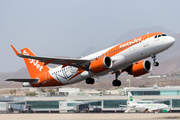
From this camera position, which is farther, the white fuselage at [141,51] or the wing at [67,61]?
the wing at [67,61]

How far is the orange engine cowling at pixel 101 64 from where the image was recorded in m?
42.2

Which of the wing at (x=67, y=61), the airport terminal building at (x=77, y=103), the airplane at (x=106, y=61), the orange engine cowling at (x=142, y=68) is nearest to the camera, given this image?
the airplane at (x=106, y=61)

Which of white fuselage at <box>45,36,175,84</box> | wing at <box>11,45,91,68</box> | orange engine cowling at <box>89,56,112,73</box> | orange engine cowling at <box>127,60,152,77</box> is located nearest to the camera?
white fuselage at <box>45,36,175,84</box>

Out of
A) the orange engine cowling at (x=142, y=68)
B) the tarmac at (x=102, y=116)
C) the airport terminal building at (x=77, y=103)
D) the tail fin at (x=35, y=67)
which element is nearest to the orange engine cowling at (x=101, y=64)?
the orange engine cowling at (x=142, y=68)

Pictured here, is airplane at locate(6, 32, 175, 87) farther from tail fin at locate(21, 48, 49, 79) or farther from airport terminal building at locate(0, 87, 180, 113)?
airport terminal building at locate(0, 87, 180, 113)

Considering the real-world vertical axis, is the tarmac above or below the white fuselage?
below

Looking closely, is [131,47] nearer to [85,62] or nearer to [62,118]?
[85,62]

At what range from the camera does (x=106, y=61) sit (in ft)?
141

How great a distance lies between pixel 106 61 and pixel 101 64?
1.03 m

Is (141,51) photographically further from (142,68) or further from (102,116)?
(102,116)

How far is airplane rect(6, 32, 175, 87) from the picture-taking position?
133 ft

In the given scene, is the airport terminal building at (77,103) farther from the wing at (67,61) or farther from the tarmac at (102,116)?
the wing at (67,61)

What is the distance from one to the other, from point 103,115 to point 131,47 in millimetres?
43832

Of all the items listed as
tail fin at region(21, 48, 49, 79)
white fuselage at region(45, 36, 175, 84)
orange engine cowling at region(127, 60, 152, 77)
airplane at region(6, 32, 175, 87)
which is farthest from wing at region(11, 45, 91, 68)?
tail fin at region(21, 48, 49, 79)
